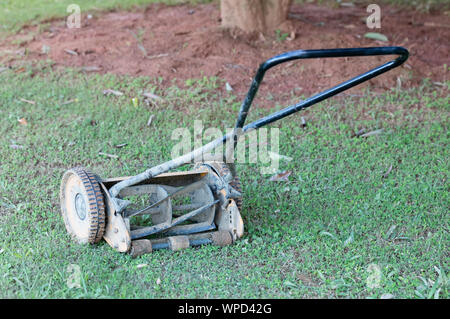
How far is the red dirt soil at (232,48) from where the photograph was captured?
21.1ft

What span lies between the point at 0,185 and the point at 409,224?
3.33m

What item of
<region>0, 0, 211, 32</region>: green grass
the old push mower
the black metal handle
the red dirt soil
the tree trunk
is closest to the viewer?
the black metal handle

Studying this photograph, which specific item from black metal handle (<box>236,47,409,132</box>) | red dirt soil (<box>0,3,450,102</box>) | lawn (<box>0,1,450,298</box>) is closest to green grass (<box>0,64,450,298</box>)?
lawn (<box>0,1,450,298</box>)

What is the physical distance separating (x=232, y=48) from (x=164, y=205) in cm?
326

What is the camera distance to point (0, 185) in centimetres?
473

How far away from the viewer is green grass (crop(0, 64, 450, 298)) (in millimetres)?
3533

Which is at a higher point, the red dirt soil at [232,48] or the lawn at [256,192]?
the red dirt soil at [232,48]

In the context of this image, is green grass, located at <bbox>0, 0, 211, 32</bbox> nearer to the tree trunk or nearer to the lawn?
the lawn

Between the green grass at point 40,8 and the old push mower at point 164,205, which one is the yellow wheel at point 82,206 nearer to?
the old push mower at point 164,205

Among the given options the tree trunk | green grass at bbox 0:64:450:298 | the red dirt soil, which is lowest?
green grass at bbox 0:64:450:298

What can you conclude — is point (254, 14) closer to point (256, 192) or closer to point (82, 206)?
point (256, 192)

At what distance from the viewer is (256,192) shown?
4.75 metres

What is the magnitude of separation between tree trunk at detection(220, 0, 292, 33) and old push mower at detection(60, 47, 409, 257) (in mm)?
3183

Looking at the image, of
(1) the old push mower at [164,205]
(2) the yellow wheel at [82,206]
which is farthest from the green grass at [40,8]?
(1) the old push mower at [164,205]
